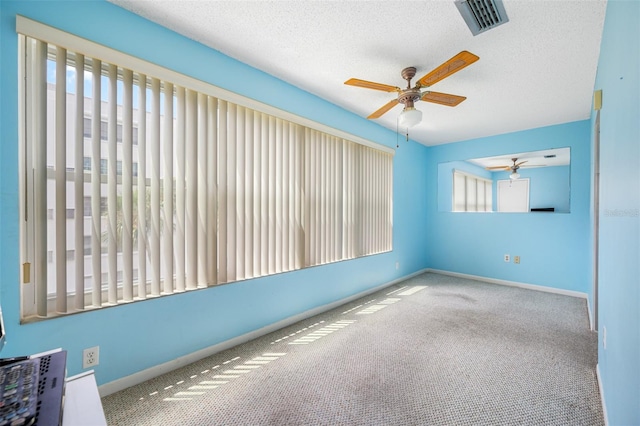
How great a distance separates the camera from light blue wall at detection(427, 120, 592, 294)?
Answer: 396 centimetres

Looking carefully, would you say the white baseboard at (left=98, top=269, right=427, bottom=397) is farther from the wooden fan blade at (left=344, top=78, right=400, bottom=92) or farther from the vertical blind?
the vertical blind

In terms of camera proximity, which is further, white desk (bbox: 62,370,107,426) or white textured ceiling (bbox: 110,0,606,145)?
white textured ceiling (bbox: 110,0,606,145)

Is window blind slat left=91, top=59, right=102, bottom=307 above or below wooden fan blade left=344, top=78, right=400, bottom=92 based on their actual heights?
below

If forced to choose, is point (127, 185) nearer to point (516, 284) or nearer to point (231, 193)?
point (231, 193)

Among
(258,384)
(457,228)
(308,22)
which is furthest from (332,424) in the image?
(457,228)

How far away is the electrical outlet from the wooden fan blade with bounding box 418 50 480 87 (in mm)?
2965

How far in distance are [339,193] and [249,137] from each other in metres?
1.43

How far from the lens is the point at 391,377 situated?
6.69 ft

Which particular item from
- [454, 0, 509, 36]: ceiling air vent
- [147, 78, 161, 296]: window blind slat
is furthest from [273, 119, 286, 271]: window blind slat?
[454, 0, 509, 36]: ceiling air vent

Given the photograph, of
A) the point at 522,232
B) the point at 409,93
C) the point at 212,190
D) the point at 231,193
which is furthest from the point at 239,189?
the point at 522,232

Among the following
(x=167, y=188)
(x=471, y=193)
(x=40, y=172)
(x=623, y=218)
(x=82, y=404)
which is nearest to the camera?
(x=82, y=404)

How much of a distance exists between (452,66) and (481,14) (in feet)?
1.08

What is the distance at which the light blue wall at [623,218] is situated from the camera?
39.6 inches

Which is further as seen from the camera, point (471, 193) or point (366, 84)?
point (471, 193)
